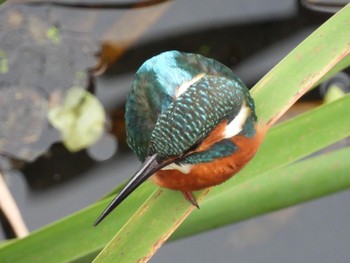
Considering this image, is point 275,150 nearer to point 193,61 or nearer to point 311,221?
point 193,61

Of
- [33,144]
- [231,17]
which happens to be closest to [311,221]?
[231,17]

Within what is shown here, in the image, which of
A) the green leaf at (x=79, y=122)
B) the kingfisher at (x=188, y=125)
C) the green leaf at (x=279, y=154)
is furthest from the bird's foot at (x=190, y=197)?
the green leaf at (x=79, y=122)

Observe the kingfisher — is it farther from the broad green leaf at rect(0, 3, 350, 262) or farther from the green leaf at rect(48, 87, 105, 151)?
the green leaf at rect(48, 87, 105, 151)

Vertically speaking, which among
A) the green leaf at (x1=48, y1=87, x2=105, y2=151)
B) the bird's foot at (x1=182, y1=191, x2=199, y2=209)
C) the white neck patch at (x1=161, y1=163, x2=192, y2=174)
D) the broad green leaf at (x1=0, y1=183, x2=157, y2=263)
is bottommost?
the green leaf at (x1=48, y1=87, x2=105, y2=151)

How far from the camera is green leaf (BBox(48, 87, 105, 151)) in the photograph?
266cm

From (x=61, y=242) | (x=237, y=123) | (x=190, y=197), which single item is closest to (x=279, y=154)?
(x=237, y=123)

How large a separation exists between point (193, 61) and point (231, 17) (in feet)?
4.06

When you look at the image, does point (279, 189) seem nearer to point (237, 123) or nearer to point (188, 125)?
point (237, 123)

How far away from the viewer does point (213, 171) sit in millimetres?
1505

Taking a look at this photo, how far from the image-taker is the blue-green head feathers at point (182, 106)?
1.27m

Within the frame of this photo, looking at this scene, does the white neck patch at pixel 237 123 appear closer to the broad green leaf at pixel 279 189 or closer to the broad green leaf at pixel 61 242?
the broad green leaf at pixel 279 189

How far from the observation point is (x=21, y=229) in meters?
2.36

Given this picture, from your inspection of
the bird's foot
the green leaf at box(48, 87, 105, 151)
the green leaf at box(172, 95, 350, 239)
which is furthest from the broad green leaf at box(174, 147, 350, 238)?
the green leaf at box(48, 87, 105, 151)

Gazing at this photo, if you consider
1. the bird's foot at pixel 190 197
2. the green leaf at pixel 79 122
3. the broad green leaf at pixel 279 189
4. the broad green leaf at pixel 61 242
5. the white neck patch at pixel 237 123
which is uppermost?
the white neck patch at pixel 237 123
